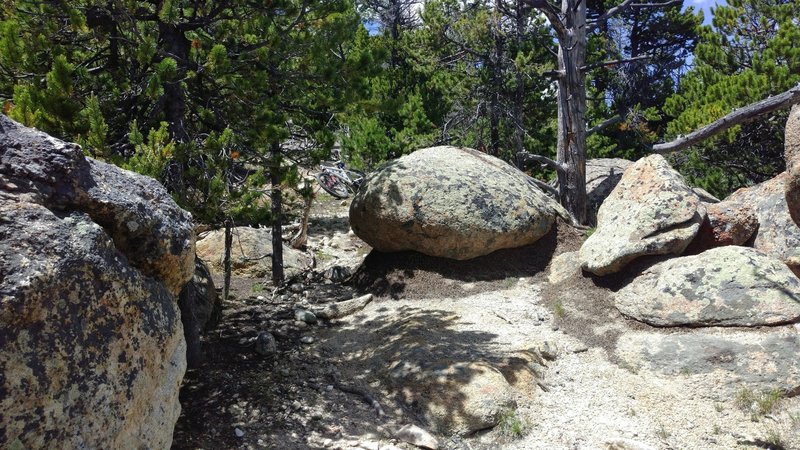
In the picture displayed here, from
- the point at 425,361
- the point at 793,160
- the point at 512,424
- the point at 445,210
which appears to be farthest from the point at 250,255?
the point at 793,160

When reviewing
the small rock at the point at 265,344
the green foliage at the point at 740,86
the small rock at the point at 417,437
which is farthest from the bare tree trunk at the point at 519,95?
the small rock at the point at 417,437

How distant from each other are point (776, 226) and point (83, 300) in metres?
8.03

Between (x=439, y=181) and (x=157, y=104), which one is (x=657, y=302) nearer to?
(x=439, y=181)

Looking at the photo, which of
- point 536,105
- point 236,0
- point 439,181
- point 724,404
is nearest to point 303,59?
point 236,0

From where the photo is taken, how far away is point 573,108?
11.5 m

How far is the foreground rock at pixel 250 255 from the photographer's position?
1158 centimetres

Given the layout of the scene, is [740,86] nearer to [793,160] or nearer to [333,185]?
[793,160]

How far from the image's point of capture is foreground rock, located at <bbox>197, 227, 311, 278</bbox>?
38.0 ft

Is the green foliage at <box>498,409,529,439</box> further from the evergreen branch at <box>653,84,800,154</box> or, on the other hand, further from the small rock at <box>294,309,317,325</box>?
the evergreen branch at <box>653,84,800,154</box>

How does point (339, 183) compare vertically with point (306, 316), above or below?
above

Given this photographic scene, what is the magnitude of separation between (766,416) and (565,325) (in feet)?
8.07

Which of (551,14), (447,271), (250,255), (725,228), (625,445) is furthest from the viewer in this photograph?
(250,255)

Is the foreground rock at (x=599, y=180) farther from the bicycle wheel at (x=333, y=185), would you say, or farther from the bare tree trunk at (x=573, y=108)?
the bicycle wheel at (x=333, y=185)

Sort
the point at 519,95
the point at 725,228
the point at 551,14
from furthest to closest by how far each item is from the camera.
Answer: the point at 519,95 → the point at 551,14 → the point at 725,228
